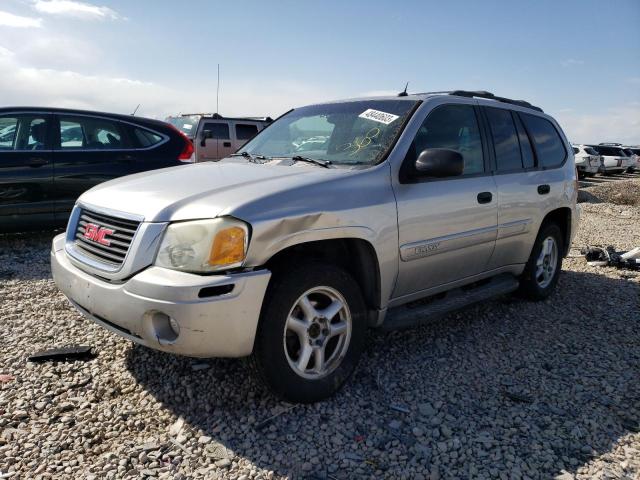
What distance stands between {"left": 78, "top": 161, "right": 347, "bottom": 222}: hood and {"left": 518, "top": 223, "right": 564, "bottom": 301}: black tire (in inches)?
96.6

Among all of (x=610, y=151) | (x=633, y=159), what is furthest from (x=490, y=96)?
(x=633, y=159)

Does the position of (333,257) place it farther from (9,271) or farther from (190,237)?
(9,271)

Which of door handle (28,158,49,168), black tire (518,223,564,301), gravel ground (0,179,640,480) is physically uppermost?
door handle (28,158,49,168)

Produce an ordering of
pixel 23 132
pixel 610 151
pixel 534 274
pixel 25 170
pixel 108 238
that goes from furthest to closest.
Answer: pixel 610 151
pixel 23 132
pixel 25 170
pixel 534 274
pixel 108 238

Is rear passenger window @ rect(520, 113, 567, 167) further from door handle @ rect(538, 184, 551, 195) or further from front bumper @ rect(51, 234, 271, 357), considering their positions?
front bumper @ rect(51, 234, 271, 357)

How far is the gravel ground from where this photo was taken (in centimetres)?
239

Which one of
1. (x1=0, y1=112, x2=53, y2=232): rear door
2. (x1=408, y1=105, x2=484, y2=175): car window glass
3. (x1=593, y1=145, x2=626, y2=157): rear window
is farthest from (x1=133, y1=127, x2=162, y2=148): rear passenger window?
(x1=593, y1=145, x2=626, y2=157): rear window

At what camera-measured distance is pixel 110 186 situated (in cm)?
318

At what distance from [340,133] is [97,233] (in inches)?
67.9

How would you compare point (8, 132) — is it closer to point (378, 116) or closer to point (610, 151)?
point (378, 116)

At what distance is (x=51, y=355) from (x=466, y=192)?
9.88 feet

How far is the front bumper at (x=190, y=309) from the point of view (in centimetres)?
236

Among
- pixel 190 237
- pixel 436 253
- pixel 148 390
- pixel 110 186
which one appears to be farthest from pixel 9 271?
pixel 436 253

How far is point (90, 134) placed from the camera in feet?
21.4
